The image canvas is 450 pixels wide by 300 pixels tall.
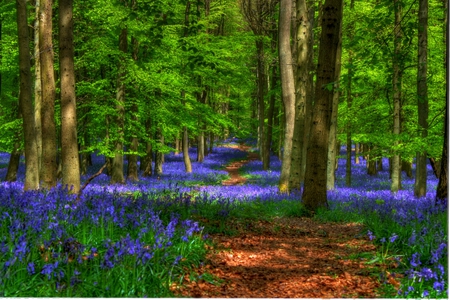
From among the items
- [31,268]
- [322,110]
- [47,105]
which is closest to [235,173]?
[322,110]

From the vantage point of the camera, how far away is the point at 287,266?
579 cm

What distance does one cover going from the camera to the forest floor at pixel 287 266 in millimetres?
4648

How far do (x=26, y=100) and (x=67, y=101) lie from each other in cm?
195

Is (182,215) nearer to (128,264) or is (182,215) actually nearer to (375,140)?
(128,264)

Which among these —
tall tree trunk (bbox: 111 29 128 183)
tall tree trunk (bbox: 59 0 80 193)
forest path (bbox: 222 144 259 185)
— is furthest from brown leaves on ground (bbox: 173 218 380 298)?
forest path (bbox: 222 144 259 185)

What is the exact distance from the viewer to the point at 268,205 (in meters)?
10.6

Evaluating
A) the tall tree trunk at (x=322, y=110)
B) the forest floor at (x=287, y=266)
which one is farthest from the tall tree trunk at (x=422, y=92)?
the forest floor at (x=287, y=266)

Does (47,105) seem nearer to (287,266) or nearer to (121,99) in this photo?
(121,99)

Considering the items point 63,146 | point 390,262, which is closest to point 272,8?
point 63,146

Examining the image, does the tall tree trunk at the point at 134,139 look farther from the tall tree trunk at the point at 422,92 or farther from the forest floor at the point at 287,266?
the forest floor at the point at 287,266

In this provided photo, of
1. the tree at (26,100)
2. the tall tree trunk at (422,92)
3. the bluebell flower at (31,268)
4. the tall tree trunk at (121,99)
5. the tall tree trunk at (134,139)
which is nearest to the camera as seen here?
the bluebell flower at (31,268)

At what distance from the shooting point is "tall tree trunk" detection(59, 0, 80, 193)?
838 centimetres

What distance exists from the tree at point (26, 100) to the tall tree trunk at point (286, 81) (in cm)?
706

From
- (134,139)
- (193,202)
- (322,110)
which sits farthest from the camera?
(134,139)
